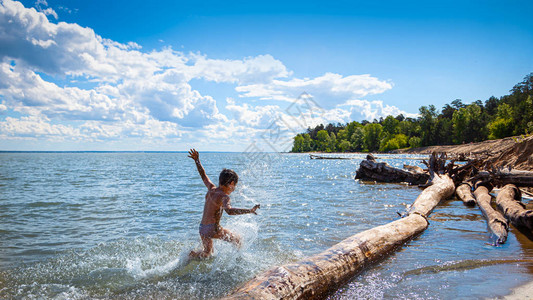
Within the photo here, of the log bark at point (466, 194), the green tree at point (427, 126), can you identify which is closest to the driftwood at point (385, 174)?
the log bark at point (466, 194)

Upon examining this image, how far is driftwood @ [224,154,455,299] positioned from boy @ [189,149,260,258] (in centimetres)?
140

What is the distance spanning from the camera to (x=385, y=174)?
20.5m

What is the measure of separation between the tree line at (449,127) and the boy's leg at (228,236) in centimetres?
3799

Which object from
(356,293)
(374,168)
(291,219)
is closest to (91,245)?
(291,219)

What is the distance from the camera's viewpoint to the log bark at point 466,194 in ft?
35.3

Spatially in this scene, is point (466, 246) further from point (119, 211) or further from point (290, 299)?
point (119, 211)

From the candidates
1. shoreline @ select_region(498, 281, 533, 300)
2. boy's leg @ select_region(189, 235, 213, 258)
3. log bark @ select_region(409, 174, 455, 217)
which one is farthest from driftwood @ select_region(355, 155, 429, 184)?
boy's leg @ select_region(189, 235, 213, 258)

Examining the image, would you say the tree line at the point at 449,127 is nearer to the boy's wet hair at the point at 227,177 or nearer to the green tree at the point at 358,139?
the green tree at the point at 358,139

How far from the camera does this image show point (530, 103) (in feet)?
202

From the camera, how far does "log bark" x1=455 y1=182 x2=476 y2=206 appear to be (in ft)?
35.3

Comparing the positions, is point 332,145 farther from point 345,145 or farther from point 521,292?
point 521,292

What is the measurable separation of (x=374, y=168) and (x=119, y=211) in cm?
1616

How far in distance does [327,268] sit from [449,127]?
112476 mm

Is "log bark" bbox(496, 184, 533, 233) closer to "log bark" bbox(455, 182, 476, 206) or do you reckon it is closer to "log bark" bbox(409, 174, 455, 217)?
"log bark" bbox(455, 182, 476, 206)
